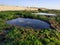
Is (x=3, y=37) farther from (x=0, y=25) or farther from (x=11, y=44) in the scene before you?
(x=0, y=25)

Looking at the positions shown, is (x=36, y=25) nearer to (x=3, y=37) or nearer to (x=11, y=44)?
(x=3, y=37)

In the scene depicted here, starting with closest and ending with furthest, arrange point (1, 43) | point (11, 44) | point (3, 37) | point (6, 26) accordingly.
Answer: point (11, 44)
point (1, 43)
point (3, 37)
point (6, 26)

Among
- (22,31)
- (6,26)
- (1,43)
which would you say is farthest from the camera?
(6,26)

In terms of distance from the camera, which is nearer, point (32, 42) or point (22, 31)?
point (32, 42)

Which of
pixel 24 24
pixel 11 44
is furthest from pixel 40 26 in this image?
pixel 11 44

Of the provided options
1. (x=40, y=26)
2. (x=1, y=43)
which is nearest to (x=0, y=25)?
(x=40, y=26)

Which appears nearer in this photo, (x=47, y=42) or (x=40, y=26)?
(x=47, y=42)

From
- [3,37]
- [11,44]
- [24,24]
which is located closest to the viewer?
[11,44]

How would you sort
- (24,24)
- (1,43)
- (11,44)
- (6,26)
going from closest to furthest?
(11,44), (1,43), (6,26), (24,24)
